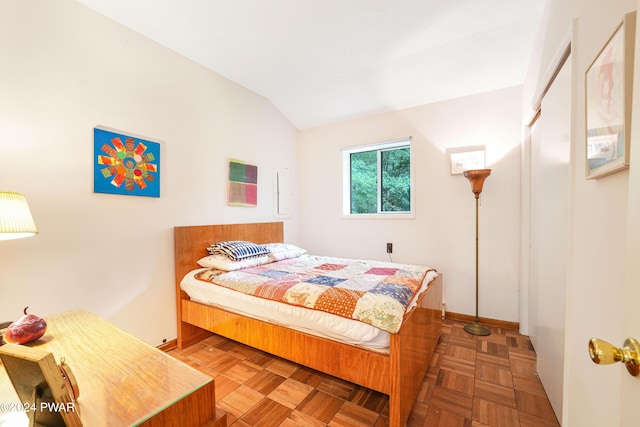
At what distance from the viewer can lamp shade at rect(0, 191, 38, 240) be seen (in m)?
1.13

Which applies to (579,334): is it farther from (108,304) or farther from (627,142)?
(108,304)

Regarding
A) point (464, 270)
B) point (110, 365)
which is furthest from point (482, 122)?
point (110, 365)

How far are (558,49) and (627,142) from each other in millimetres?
1112

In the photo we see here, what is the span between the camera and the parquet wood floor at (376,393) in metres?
1.56

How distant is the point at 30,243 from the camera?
1652mm

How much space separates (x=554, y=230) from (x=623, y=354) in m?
1.40

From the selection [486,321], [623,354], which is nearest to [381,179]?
[486,321]

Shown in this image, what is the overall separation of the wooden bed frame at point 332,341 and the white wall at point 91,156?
132 millimetres

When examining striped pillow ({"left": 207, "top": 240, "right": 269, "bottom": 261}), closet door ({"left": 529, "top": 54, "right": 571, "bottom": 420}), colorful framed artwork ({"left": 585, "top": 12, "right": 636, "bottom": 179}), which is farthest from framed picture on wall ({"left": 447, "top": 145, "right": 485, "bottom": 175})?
striped pillow ({"left": 207, "top": 240, "right": 269, "bottom": 261})

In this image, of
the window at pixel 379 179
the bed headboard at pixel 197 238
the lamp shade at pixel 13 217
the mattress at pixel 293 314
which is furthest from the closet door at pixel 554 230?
the bed headboard at pixel 197 238

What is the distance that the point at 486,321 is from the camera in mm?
2840

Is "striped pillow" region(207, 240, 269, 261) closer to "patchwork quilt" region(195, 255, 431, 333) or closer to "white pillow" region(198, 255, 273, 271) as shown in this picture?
"white pillow" region(198, 255, 273, 271)

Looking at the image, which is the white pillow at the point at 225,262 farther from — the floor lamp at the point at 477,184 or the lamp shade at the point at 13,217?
the floor lamp at the point at 477,184

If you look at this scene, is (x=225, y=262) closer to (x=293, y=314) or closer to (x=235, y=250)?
(x=235, y=250)
